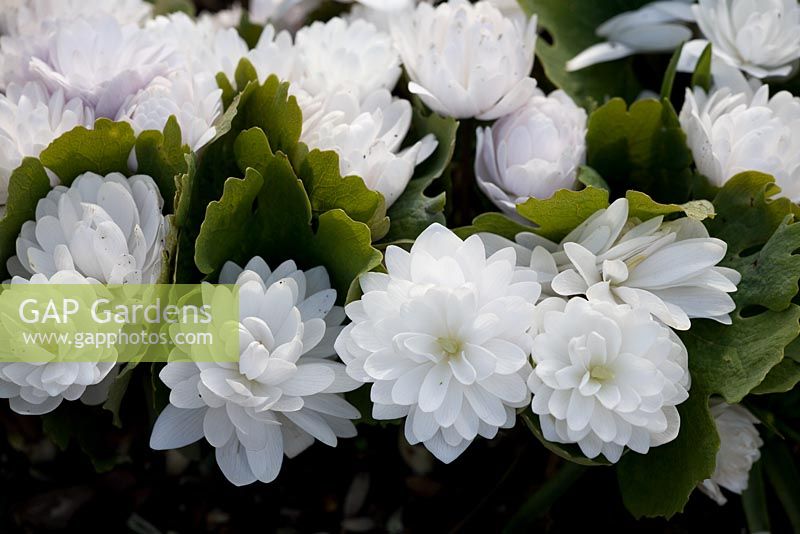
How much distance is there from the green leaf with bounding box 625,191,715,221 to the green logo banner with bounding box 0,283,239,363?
23cm

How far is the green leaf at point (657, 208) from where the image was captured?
469mm

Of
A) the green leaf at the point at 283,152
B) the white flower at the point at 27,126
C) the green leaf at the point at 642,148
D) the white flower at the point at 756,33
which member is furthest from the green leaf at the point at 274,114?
the white flower at the point at 756,33

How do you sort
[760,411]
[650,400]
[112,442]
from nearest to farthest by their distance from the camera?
[650,400]
[760,411]
[112,442]

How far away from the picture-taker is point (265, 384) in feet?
1.49

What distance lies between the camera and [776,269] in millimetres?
488

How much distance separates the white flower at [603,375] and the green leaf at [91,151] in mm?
274

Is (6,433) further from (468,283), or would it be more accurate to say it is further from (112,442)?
(468,283)

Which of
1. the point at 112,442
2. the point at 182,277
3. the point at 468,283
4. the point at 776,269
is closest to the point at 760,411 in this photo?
the point at 776,269

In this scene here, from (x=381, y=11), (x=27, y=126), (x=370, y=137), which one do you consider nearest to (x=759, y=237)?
(x=370, y=137)

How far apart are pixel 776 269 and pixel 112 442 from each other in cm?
50

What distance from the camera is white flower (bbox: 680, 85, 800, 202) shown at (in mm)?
519

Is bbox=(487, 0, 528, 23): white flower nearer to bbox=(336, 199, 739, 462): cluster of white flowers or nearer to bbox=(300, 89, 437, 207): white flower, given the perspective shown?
bbox=(300, 89, 437, 207): white flower

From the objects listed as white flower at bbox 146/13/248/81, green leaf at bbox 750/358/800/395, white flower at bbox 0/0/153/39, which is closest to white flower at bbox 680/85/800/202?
green leaf at bbox 750/358/800/395

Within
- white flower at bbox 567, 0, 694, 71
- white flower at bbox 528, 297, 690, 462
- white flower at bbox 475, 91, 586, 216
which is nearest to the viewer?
white flower at bbox 528, 297, 690, 462
